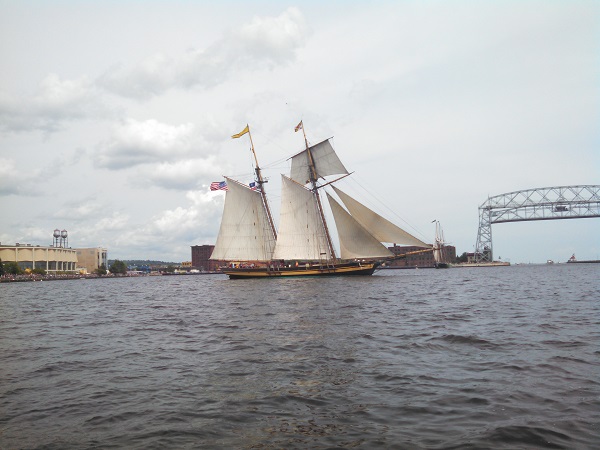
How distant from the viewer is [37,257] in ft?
575

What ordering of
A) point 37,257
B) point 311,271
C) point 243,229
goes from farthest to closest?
point 37,257
point 243,229
point 311,271

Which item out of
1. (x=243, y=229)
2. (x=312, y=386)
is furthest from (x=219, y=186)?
(x=312, y=386)

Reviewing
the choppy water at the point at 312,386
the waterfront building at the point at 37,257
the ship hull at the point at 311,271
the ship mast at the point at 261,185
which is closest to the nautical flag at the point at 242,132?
the ship mast at the point at 261,185

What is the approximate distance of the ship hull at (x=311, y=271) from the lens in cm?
7600

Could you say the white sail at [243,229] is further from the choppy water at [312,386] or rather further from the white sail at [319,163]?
the choppy water at [312,386]

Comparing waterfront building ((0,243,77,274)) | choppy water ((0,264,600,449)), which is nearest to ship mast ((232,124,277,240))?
choppy water ((0,264,600,449))

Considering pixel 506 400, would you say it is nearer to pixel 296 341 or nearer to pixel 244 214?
pixel 296 341

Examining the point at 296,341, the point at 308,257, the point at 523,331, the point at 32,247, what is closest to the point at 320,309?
the point at 296,341

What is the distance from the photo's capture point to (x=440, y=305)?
2939 centimetres

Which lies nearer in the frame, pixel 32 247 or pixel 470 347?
pixel 470 347

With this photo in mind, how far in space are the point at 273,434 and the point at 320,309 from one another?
19943 mm

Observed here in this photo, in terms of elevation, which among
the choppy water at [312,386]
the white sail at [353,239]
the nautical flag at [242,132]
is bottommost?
the choppy water at [312,386]

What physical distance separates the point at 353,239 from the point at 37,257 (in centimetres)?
15294

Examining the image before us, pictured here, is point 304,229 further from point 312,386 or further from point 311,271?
point 312,386
